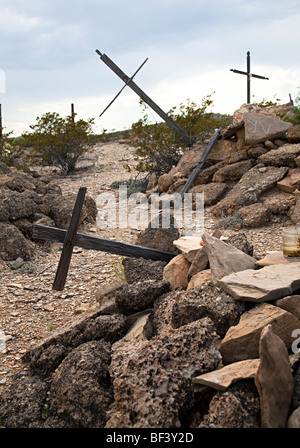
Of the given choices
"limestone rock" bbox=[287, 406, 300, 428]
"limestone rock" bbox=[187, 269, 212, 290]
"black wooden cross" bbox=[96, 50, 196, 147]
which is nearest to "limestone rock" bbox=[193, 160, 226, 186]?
"black wooden cross" bbox=[96, 50, 196, 147]

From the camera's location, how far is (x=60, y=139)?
14500 mm

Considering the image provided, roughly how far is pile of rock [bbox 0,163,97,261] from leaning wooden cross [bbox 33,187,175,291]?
5.97 ft

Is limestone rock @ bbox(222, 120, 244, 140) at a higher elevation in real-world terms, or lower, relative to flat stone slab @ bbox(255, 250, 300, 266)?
higher

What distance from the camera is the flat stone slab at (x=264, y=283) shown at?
3123 mm

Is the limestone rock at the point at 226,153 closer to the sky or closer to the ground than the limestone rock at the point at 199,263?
closer to the sky

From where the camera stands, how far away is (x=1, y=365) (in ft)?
12.5

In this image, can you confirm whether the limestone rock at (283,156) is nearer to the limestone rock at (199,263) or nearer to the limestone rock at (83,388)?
the limestone rock at (199,263)

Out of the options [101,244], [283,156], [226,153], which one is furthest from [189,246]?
[226,153]

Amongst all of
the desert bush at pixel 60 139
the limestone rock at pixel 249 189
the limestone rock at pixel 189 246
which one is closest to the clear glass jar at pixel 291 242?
the limestone rock at pixel 189 246

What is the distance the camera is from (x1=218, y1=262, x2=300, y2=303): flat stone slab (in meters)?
3.12

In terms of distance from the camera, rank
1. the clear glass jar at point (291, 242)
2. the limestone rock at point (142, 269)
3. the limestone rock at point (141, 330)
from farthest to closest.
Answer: the limestone rock at point (142, 269)
the clear glass jar at point (291, 242)
the limestone rock at point (141, 330)

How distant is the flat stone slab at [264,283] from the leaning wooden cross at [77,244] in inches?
62.6

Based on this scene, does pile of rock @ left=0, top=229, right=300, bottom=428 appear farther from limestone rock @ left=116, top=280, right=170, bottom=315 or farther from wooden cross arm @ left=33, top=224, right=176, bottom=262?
wooden cross arm @ left=33, top=224, right=176, bottom=262

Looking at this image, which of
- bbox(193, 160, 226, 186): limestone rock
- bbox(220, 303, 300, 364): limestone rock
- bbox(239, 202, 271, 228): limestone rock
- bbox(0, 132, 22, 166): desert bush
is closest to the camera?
bbox(220, 303, 300, 364): limestone rock
